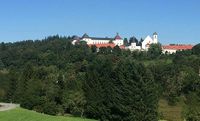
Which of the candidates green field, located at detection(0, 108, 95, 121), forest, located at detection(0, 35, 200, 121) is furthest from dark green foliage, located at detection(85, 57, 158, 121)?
green field, located at detection(0, 108, 95, 121)

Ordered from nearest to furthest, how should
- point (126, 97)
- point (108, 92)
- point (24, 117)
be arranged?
point (24, 117) → point (126, 97) → point (108, 92)

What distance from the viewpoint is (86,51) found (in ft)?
560

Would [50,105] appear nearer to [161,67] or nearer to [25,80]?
[25,80]

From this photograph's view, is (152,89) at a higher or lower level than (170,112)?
higher

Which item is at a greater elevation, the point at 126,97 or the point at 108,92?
the point at 108,92

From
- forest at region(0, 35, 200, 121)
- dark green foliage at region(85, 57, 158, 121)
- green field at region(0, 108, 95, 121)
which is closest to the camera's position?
green field at region(0, 108, 95, 121)

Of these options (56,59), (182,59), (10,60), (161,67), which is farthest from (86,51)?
(161,67)

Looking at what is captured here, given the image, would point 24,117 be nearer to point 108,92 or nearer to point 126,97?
point 108,92

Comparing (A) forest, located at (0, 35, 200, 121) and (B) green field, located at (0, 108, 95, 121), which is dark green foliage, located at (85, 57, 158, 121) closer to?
(A) forest, located at (0, 35, 200, 121)

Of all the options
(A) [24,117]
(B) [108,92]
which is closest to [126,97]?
(B) [108,92]

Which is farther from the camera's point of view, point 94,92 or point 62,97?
point 62,97

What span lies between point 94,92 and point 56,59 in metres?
87.5

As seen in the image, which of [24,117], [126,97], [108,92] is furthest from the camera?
[108,92]

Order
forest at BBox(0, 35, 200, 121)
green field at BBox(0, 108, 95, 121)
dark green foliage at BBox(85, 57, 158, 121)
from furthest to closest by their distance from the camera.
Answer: forest at BBox(0, 35, 200, 121), dark green foliage at BBox(85, 57, 158, 121), green field at BBox(0, 108, 95, 121)
